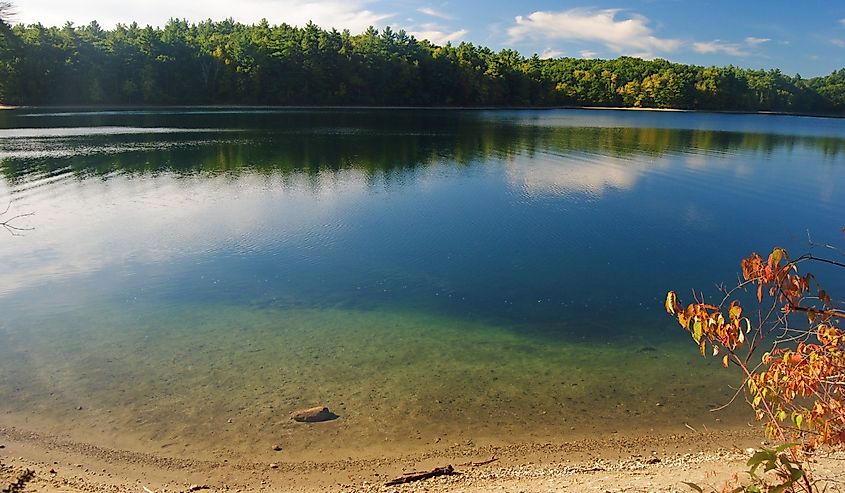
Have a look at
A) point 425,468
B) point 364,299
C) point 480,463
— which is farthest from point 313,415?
point 364,299

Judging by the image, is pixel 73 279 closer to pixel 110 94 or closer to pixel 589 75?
pixel 110 94

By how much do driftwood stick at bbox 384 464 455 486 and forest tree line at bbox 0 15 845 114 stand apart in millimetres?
76156

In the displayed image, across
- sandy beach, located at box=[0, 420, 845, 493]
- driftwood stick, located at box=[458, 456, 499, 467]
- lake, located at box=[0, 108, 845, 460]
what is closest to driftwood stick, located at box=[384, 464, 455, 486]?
sandy beach, located at box=[0, 420, 845, 493]

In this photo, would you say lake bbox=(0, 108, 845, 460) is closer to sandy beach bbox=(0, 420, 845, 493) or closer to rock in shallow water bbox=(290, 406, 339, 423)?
rock in shallow water bbox=(290, 406, 339, 423)

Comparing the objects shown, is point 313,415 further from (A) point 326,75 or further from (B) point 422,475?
(A) point 326,75

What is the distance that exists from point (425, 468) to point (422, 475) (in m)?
0.30

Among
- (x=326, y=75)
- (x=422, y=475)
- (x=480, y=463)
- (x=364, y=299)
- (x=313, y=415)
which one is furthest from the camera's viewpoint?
(x=326, y=75)

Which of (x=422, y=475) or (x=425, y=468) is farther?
(x=425, y=468)

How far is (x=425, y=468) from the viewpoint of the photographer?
7465 mm

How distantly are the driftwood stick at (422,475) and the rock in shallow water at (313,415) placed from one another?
183 centimetres

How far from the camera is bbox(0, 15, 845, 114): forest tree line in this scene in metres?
81.2

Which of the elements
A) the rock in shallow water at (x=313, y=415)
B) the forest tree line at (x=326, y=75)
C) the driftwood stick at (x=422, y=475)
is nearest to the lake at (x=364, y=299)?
the rock in shallow water at (x=313, y=415)

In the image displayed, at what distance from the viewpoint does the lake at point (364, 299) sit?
8766mm

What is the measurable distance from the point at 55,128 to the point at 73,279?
44.3 meters
